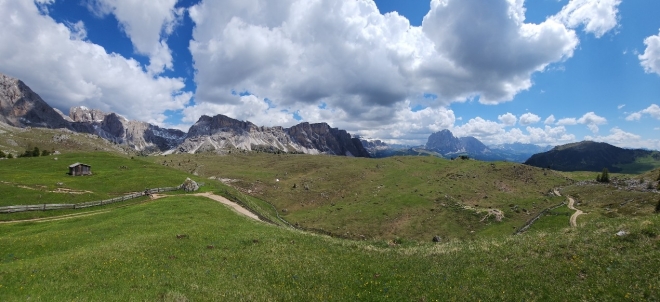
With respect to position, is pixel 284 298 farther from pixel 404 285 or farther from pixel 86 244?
pixel 86 244

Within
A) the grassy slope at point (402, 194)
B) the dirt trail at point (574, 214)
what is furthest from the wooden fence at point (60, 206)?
the dirt trail at point (574, 214)

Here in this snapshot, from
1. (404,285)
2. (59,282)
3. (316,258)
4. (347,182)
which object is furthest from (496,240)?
(347,182)

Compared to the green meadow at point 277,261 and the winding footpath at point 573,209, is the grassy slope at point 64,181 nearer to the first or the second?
the green meadow at point 277,261

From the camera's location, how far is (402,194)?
392 ft

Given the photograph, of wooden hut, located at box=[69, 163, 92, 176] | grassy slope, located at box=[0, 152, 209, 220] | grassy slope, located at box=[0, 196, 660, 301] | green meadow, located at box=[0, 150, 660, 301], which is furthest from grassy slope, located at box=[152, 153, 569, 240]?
grassy slope, located at box=[0, 196, 660, 301]

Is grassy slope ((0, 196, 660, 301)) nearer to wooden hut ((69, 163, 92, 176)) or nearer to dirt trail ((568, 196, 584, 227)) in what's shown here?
dirt trail ((568, 196, 584, 227))

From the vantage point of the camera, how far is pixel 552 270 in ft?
63.4

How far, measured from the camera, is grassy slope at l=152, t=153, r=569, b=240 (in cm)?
8912

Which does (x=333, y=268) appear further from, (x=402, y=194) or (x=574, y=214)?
(x=402, y=194)

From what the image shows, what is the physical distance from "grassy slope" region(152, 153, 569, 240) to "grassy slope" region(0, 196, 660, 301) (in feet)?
190

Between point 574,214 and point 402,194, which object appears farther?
point 402,194

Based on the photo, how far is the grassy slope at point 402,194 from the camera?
3509 inches

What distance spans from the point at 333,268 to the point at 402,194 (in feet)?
327

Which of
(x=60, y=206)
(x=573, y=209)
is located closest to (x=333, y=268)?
(x=60, y=206)
